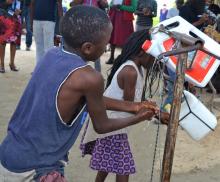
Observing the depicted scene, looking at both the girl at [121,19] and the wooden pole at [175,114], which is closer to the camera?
the wooden pole at [175,114]

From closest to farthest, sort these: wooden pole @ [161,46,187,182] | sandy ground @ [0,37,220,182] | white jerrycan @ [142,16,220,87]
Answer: wooden pole @ [161,46,187,182], white jerrycan @ [142,16,220,87], sandy ground @ [0,37,220,182]

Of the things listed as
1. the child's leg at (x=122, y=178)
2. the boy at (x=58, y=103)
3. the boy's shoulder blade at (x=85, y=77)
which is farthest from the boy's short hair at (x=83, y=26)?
the child's leg at (x=122, y=178)

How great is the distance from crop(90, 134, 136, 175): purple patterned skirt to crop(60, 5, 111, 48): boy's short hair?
1122mm

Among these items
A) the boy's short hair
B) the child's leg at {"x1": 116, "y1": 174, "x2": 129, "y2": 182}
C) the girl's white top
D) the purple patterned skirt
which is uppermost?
the boy's short hair

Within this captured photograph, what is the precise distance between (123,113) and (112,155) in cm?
28

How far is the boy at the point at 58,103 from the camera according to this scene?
2084mm

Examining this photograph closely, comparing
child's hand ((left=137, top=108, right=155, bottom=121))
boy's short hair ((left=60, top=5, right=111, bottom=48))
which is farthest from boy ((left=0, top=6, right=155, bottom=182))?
child's hand ((left=137, top=108, right=155, bottom=121))

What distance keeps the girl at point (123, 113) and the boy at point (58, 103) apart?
2.98 ft

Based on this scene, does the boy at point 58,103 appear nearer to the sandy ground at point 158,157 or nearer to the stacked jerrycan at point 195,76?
the stacked jerrycan at point 195,76

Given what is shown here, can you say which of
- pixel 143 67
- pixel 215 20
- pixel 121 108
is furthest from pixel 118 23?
pixel 121 108

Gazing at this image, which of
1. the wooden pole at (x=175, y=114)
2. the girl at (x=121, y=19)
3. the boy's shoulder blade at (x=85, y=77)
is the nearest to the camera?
the boy's shoulder blade at (x=85, y=77)

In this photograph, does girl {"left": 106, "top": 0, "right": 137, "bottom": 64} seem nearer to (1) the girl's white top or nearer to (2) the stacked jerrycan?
(1) the girl's white top

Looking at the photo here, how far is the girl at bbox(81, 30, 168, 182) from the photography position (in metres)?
3.10

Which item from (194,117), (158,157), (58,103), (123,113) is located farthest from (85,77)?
(158,157)
